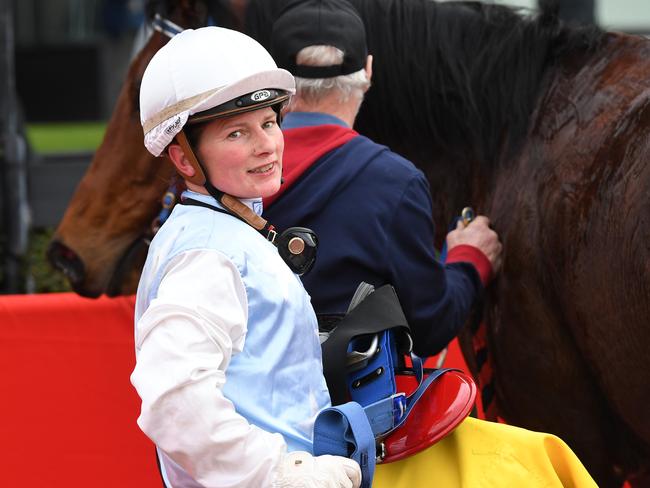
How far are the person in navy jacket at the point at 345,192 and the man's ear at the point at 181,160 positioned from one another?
19.5 inches

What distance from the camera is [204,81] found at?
1.90m

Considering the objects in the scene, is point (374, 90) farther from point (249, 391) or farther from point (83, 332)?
point (249, 391)

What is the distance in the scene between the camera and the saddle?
2100 mm

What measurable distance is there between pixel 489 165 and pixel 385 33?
0.50 metres

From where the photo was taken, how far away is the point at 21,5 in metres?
14.0

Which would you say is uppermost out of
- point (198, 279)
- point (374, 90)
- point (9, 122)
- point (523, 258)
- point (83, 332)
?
point (198, 279)

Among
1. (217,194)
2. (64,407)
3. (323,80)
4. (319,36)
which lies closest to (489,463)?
(217,194)

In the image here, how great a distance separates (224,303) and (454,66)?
1.67m

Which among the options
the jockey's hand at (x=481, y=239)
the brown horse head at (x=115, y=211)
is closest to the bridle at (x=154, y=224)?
the brown horse head at (x=115, y=211)

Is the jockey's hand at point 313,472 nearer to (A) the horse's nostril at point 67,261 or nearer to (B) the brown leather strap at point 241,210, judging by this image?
(B) the brown leather strap at point 241,210

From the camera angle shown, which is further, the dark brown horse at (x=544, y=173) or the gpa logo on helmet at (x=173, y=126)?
the dark brown horse at (x=544, y=173)

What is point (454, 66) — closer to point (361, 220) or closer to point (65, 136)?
point (361, 220)

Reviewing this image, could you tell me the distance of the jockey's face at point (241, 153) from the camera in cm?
194

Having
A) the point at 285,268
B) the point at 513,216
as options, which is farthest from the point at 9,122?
the point at 285,268
